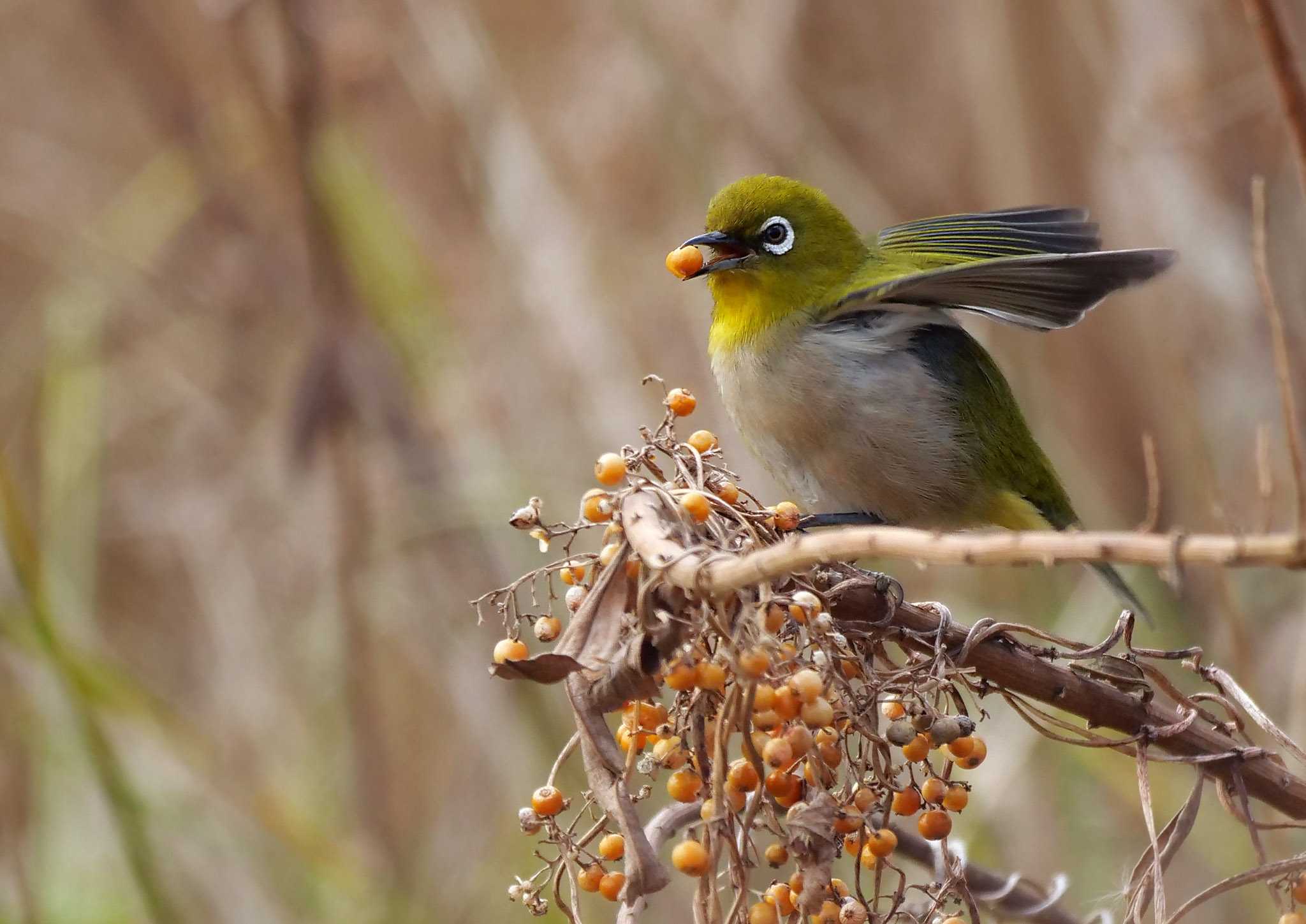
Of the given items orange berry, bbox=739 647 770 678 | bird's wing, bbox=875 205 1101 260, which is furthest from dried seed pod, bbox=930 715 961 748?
bird's wing, bbox=875 205 1101 260

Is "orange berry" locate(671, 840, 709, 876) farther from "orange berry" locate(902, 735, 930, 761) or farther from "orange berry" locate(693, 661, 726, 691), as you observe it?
"orange berry" locate(902, 735, 930, 761)

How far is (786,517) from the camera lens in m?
1.73

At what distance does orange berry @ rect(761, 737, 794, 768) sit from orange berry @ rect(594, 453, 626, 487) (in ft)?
1.25

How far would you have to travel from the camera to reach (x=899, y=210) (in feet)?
19.6

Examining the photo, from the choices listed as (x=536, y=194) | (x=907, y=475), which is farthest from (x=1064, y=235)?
(x=536, y=194)

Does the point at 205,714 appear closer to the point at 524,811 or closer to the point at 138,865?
the point at 138,865

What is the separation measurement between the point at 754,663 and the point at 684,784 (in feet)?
0.92

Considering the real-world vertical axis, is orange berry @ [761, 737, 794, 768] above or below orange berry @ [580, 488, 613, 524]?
below

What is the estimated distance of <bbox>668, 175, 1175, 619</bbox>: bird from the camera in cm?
313

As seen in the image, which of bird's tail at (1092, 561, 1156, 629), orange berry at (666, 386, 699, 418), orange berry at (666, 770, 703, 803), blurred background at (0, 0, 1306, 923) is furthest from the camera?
blurred background at (0, 0, 1306, 923)

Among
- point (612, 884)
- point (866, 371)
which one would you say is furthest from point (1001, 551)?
point (866, 371)

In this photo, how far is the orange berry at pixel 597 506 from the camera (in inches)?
62.2

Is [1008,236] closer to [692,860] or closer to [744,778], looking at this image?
[744,778]

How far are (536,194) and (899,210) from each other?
6.19ft
